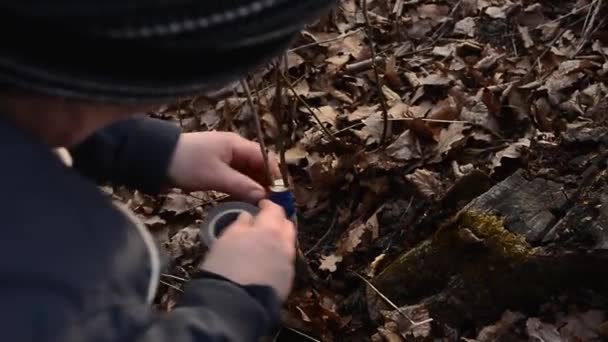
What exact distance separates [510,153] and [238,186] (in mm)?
1402

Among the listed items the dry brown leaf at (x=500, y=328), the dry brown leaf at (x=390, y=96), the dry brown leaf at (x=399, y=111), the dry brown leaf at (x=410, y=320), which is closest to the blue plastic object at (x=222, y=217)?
the dry brown leaf at (x=410, y=320)

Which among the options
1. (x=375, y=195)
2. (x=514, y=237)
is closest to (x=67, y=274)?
(x=514, y=237)

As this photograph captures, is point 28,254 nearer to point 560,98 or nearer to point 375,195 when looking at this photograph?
point 375,195

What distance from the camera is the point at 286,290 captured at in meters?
1.91

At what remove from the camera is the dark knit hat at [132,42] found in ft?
4.52

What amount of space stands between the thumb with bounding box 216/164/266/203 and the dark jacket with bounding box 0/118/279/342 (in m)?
0.48

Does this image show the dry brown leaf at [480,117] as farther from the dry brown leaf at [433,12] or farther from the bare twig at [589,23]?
the dry brown leaf at [433,12]

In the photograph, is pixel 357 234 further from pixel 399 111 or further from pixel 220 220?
pixel 220 220

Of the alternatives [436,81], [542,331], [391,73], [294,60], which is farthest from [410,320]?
[294,60]

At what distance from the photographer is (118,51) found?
1.44 metres

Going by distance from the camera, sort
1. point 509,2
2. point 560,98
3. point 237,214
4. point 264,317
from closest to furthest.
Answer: point 264,317 → point 237,214 → point 560,98 → point 509,2

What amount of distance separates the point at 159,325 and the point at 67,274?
0.80ft

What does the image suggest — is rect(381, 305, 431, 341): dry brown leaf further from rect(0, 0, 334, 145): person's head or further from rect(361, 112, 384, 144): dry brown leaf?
rect(0, 0, 334, 145): person's head

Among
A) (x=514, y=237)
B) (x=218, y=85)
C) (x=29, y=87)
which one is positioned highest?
(x=29, y=87)
